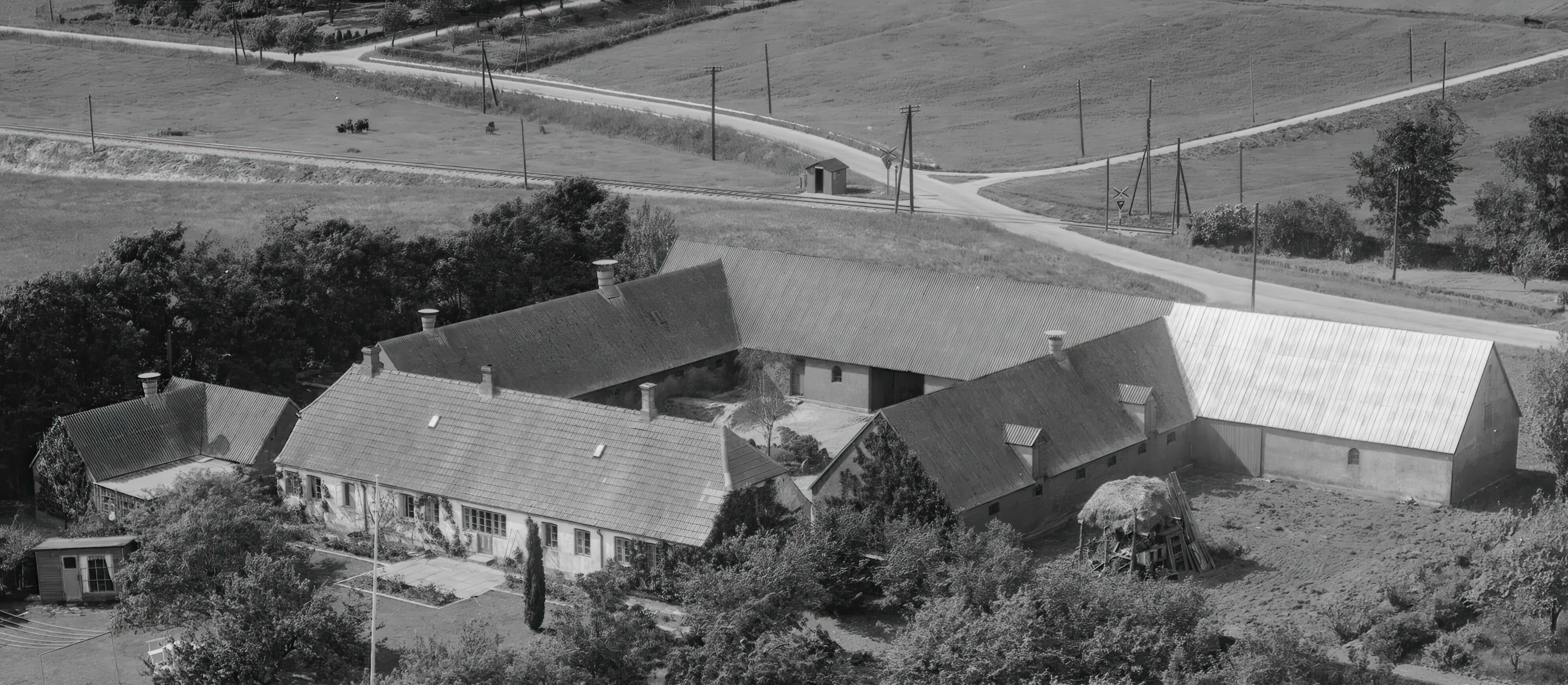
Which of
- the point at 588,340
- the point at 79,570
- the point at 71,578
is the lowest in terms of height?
the point at 71,578

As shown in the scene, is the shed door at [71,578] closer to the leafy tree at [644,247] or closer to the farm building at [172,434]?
the farm building at [172,434]

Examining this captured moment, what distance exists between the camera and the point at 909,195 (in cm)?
8500

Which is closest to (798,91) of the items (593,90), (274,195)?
(593,90)

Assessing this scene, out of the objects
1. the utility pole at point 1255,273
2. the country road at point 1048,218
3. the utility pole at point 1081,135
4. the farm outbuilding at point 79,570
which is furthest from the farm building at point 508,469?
the utility pole at point 1081,135

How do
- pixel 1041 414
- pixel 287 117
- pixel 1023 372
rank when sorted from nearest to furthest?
pixel 1041 414 < pixel 1023 372 < pixel 287 117

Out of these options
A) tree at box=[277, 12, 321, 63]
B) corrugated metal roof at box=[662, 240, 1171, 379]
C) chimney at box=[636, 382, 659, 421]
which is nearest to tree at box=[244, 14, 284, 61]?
tree at box=[277, 12, 321, 63]

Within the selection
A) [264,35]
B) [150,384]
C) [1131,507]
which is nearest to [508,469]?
[150,384]

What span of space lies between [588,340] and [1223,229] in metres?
40.1

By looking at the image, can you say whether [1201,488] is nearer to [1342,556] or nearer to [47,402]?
[1342,556]

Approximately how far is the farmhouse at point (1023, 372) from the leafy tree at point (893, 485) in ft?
1.31

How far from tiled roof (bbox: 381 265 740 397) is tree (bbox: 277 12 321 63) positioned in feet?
265

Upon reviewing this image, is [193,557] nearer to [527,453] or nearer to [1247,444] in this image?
[527,453]

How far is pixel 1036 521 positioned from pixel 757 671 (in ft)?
48.8

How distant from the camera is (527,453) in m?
42.8
